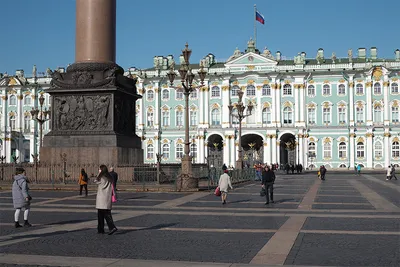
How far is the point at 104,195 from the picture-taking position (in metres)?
11.9

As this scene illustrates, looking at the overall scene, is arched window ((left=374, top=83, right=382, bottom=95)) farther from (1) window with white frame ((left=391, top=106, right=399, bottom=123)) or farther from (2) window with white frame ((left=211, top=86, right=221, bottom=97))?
(2) window with white frame ((left=211, top=86, right=221, bottom=97))

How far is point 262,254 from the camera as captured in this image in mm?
9430

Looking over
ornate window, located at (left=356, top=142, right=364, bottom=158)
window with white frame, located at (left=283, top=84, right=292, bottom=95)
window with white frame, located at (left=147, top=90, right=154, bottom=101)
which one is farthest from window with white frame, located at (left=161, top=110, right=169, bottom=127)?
ornate window, located at (left=356, top=142, right=364, bottom=158)

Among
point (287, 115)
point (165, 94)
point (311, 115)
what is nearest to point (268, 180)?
point (287, 115)

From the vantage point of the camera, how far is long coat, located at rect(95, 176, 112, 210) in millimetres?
11852

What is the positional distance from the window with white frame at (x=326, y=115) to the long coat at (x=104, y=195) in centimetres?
6844

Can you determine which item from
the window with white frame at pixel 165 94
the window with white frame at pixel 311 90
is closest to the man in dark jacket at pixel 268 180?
the window with white frame at pixel 311 90

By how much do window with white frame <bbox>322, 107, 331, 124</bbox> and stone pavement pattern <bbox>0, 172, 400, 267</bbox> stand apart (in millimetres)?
60247

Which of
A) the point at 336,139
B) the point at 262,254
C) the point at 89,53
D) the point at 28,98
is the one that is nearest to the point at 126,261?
the point at 262,254

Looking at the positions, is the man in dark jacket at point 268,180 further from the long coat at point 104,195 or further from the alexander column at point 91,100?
the long coat at point 104,195

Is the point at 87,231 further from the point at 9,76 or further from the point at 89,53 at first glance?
the point at 9,76

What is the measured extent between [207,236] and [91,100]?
1733cm

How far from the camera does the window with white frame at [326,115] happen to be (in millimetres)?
77750

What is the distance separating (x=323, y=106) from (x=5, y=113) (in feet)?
157
